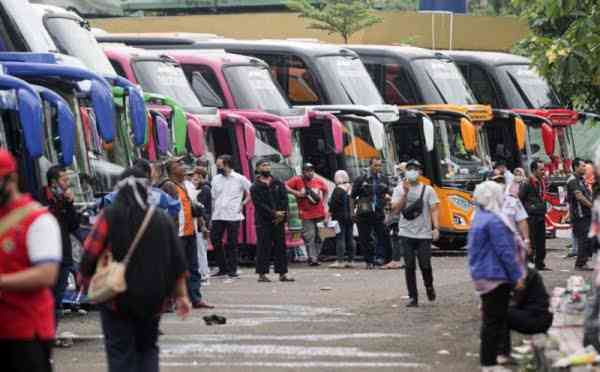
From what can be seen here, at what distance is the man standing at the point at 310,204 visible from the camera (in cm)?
2937

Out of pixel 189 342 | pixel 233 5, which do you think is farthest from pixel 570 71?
pixel 233 5

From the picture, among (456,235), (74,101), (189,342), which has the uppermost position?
(74,101)

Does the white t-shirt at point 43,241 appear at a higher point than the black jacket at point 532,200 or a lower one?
higher

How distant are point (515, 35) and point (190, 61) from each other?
2362 centimetres

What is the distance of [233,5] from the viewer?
5572 centimetres

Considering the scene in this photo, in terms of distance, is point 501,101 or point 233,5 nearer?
point 501,101

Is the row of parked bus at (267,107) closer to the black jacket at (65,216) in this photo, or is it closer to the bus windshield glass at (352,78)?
the bus windshield glass at (352,78)

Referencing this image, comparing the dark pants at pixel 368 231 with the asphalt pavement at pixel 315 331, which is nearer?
the asphalt pavement at pixel 315 331

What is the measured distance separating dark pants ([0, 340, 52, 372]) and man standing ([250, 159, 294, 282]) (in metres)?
15.3

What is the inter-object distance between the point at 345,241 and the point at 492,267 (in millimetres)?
15949

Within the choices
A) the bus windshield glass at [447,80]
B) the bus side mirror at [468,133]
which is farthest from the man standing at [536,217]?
the bus windshield glass at [447,80]

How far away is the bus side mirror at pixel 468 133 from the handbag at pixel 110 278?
2303 centimetres

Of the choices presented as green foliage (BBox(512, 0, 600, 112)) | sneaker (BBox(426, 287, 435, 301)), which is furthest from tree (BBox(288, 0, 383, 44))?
green foliage (BBox(512, 0, 600, 112))

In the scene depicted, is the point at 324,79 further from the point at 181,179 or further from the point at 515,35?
the point at 515,35
